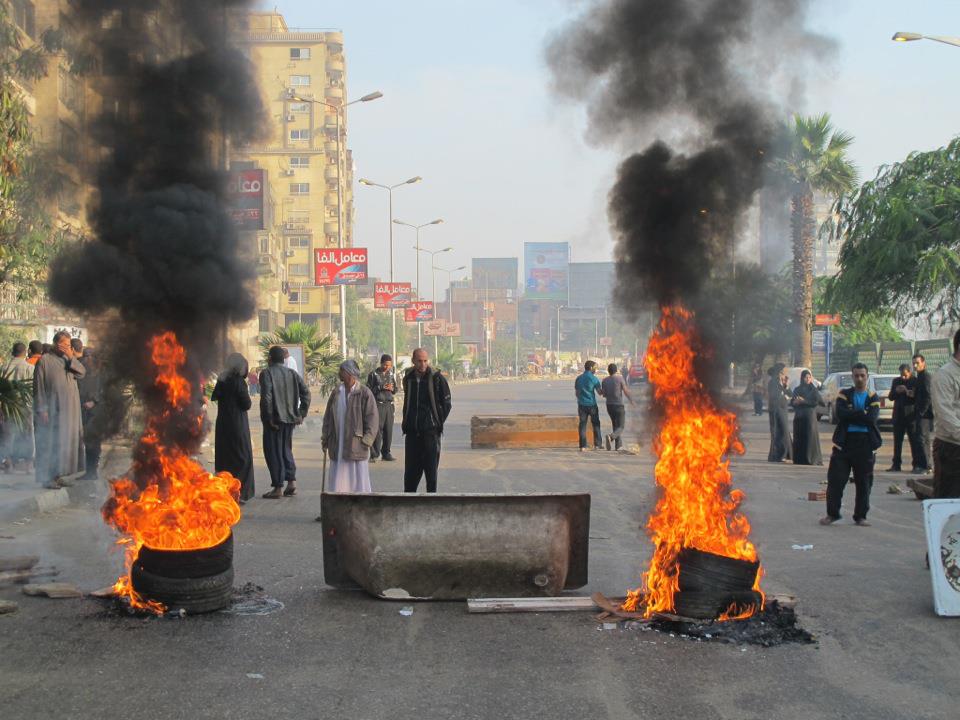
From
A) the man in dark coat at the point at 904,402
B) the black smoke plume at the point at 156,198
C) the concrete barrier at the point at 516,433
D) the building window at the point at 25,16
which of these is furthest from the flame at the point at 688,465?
the concrete barrier at the point at 516,433

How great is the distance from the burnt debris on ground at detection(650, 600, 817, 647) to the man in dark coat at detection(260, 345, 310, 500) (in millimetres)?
7213

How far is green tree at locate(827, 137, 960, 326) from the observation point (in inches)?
A: 895

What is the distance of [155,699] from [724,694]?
266 centimetres

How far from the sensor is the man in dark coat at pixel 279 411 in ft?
41.1

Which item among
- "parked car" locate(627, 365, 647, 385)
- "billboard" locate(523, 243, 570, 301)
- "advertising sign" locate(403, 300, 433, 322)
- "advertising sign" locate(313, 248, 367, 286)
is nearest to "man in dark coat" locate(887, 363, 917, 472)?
"parked car" locate(627, 365, 647, 385)

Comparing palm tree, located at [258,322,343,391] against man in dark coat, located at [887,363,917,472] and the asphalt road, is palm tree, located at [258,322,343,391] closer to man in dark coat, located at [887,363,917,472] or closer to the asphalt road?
man in dark coat, located at [887,363,917,472]

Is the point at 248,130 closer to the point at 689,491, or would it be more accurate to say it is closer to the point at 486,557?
the point at 486,557

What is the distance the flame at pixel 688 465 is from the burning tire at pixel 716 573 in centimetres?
27

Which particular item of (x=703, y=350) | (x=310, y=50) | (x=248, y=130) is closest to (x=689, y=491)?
(x=703, y=350)

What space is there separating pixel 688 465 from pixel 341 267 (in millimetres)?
26416

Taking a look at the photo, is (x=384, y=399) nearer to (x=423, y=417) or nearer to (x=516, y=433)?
(x=516, y=433)

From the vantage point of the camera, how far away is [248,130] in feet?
27.8

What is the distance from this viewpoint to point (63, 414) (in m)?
12.5

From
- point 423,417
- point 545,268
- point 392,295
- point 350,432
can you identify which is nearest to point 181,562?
point 350,432
